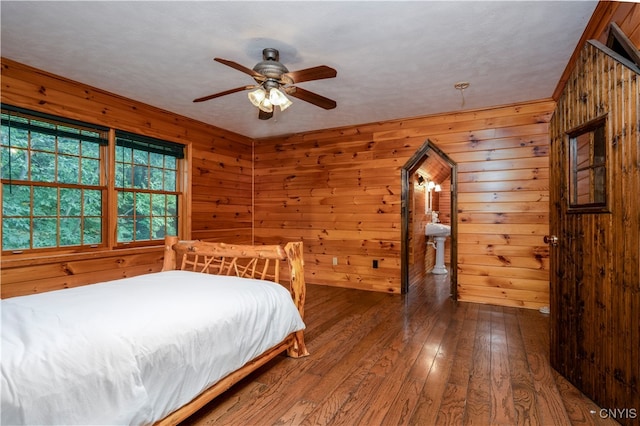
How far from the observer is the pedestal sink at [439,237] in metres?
5.73

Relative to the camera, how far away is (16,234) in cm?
291

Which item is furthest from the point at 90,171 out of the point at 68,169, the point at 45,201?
the point at 45,201

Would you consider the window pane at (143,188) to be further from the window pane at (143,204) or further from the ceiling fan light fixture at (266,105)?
the ceiling fan light fixture at (266,105)

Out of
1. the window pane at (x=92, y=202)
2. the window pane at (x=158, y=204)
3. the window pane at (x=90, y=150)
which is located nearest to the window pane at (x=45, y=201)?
the window pane at (x=92, y=202)

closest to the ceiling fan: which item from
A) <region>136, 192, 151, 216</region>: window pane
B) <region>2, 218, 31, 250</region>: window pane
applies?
<region>136, 192, 151, 216</region>: window pane

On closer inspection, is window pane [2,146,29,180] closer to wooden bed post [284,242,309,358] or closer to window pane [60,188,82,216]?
window pane [60,188,82,216]

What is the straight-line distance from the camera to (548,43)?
2.46 metres

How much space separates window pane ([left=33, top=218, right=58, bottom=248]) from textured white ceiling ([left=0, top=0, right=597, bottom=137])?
143 centimetres

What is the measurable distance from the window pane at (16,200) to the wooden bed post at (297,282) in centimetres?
259

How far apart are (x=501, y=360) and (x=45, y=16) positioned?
4.10 metres

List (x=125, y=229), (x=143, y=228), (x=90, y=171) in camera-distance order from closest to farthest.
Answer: (x=90, y=171) → (x=125, y=229) → (x=143, y=228)

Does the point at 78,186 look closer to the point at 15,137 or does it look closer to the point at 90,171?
the point at 90,171

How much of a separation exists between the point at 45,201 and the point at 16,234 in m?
0.38

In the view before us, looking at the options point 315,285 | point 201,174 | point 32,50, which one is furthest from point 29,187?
point 315,285
